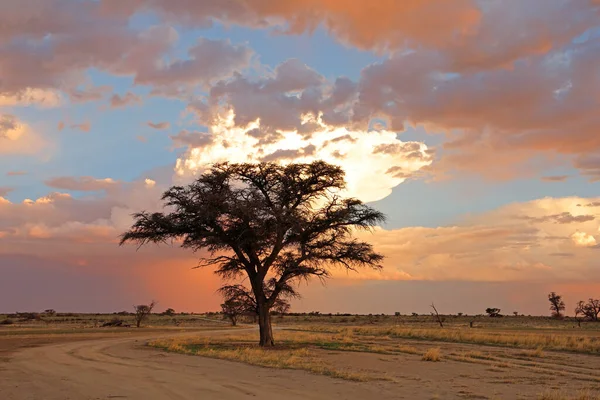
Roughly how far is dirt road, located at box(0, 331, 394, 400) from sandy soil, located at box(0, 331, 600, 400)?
3 centimetres

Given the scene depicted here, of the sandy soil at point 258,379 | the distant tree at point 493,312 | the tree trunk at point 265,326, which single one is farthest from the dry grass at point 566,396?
the distant tree at point 493,312

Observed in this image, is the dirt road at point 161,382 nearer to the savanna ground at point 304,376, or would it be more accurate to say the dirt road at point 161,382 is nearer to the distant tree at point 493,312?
the savanna ground at point 304,376

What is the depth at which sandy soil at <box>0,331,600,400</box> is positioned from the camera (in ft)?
49.6

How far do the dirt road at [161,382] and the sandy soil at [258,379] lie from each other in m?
0.03

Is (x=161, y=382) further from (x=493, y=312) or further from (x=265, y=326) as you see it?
(x=493, y=312)

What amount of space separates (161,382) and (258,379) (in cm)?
351

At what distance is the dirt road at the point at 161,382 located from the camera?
14.6 metres

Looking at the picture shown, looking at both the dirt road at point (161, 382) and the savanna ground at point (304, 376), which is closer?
the dirt road at point (161, 382)

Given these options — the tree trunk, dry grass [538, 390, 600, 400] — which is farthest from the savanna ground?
the tree trunk

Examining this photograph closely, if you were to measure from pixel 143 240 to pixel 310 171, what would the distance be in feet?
38.6

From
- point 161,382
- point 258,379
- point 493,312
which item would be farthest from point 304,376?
point 493,312

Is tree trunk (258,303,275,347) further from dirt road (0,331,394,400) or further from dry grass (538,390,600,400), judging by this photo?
dry grass (538,390,600,400)

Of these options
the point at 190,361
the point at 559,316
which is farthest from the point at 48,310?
the point at 190,361

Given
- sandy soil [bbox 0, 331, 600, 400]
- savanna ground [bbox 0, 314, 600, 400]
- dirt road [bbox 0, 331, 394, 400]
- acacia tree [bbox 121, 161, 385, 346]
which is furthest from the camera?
acacia tree [bbox 121, 161, 385, 346]
